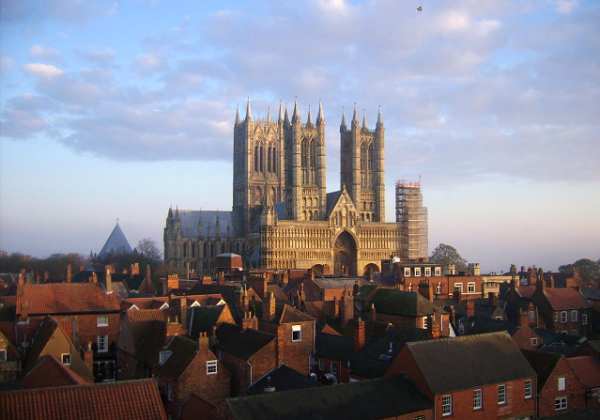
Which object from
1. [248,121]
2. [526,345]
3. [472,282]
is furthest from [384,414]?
[248,121]

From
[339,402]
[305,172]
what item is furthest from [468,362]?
[305,172]

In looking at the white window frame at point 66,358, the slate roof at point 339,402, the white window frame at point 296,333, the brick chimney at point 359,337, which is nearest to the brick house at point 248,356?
the white window frame at point 296,333

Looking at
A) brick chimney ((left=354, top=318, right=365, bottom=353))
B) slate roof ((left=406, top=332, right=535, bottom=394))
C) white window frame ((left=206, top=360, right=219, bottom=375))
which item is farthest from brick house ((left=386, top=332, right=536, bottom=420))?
white window frame ((left=206, top=360, right=219, bottom=375))

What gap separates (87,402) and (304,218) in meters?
94.0

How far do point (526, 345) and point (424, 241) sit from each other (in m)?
80.1

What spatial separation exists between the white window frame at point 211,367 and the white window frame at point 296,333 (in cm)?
668

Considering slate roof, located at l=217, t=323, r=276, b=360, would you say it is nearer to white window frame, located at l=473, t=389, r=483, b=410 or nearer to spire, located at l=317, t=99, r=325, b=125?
white window frame, located at l=473, t=389, r=483, b=410

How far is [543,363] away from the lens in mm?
30484

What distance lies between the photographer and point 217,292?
165 feet

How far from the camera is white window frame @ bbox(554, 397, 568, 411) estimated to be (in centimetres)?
2986

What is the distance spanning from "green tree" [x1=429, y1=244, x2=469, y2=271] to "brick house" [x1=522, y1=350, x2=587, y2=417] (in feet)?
298

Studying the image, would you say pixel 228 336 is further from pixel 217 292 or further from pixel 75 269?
pixel 75 269

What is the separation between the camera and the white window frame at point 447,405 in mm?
25812

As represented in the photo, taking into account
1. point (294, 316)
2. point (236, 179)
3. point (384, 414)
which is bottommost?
point (384, 414)
